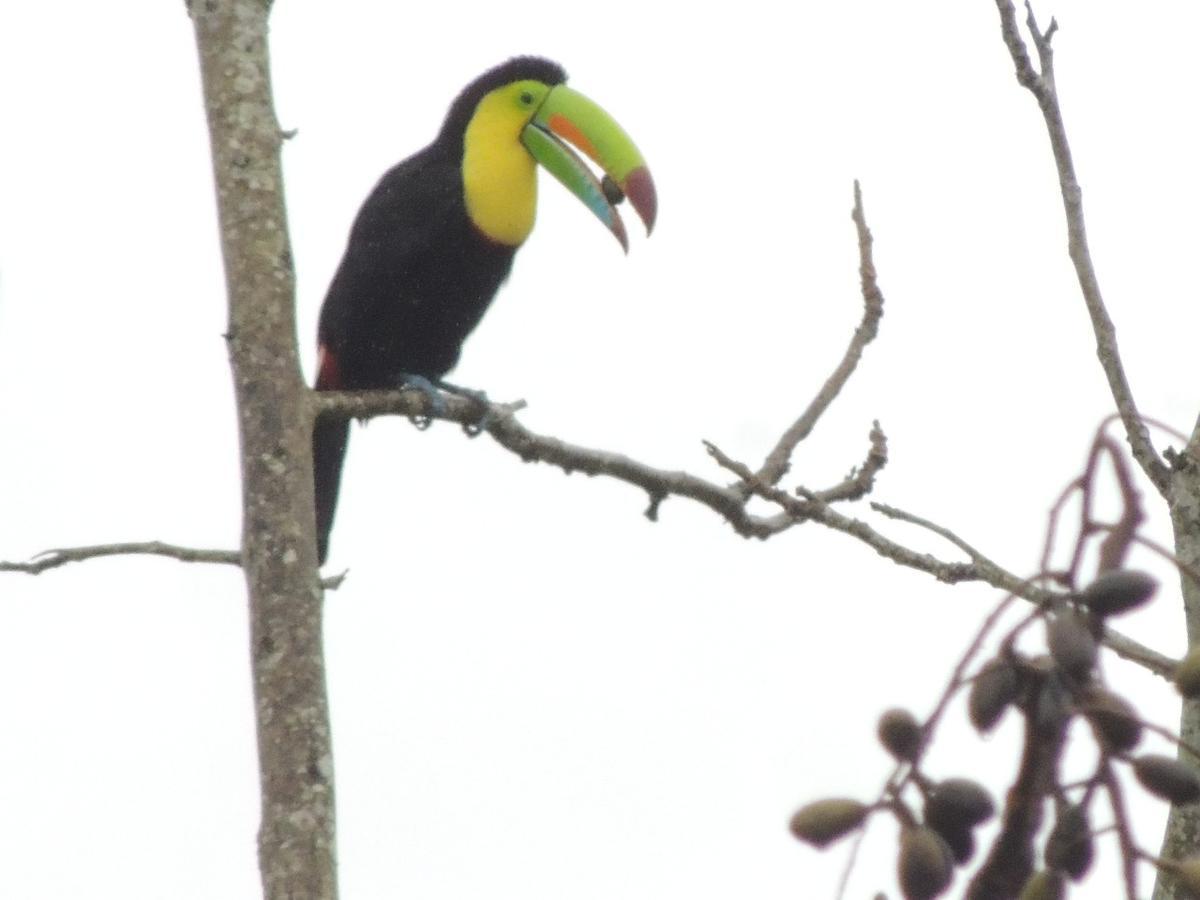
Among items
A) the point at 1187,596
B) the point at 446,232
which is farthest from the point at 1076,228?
the point at 446,232

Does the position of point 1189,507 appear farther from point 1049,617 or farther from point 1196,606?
point 1049,617

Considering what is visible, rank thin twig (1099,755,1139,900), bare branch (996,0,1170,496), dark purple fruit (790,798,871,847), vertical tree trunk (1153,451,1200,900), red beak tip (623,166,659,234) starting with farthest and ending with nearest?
red beak tip (623,166,659,234)
bare branch (996,0,1170,496)
vertical tree trunk (1153,451,1200,900)
dark purple fruit (790,798,871,847)
thin twig (1099,755,1139,900)

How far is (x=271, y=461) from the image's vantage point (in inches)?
86.0

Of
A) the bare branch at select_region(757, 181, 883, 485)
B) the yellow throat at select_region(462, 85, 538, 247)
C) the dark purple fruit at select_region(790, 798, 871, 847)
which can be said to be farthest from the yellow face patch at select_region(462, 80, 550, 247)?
the dark purple fruit at select_region(790, 798, 871, 847)

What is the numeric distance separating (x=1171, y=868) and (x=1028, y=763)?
0.09m

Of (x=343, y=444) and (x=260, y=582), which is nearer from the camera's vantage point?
(x=260, y=582)

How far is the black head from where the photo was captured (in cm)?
487

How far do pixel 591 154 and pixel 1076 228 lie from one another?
99.8 inches

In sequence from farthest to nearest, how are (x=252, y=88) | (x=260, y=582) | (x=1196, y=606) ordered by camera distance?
1. (x=252, y=88)
2. (x=260, y=582)
3. (x=1196, y=606)

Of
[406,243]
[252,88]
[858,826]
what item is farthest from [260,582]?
[406,243]

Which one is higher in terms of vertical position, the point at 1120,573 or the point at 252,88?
the point at 252,88

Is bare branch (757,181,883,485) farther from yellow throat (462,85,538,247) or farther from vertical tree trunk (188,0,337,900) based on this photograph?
yellow throat (462,85,538,247)

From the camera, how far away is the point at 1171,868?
0.89 meters

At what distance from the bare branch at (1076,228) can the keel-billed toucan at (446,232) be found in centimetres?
205
